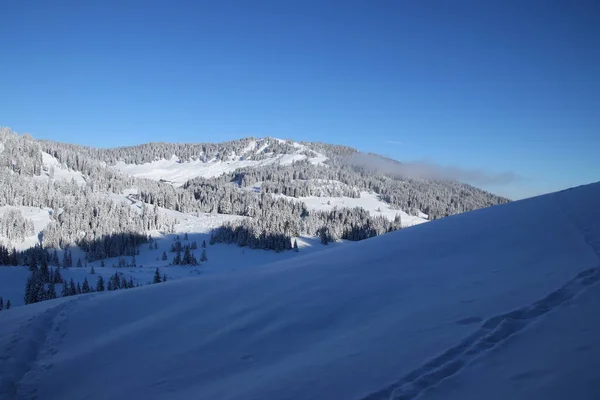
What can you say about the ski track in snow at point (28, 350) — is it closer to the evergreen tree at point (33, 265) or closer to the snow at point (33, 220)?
the evergreen tree at point (33, 265)

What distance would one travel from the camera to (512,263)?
10.4m

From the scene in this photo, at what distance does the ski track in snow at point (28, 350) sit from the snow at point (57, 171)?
159103 mm

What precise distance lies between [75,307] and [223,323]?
865 centimetres

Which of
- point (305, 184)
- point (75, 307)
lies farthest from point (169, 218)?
point (75, 307)

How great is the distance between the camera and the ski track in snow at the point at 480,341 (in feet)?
19.1

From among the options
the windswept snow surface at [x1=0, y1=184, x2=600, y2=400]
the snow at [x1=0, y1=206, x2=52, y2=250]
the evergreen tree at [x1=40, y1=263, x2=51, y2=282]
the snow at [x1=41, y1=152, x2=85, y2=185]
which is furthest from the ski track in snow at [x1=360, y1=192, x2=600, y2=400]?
the snow at [x1=41, y1=152, x2=85, y2=185]

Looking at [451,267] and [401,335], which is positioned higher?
[451,267]

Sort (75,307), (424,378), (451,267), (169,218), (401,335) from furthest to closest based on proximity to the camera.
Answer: (169,218) → (75,307) → (451,267) → (401,335) → (424,378)

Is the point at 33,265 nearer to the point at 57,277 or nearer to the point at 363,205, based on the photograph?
the point at 57,277

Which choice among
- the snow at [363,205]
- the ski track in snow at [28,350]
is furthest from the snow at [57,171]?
the ski track in snow at [28,350]

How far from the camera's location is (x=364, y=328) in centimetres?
846

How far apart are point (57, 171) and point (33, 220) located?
5876 cm

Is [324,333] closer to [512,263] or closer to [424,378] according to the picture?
[424,378]

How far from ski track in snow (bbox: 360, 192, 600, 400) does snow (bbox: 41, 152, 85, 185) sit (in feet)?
A: 566
